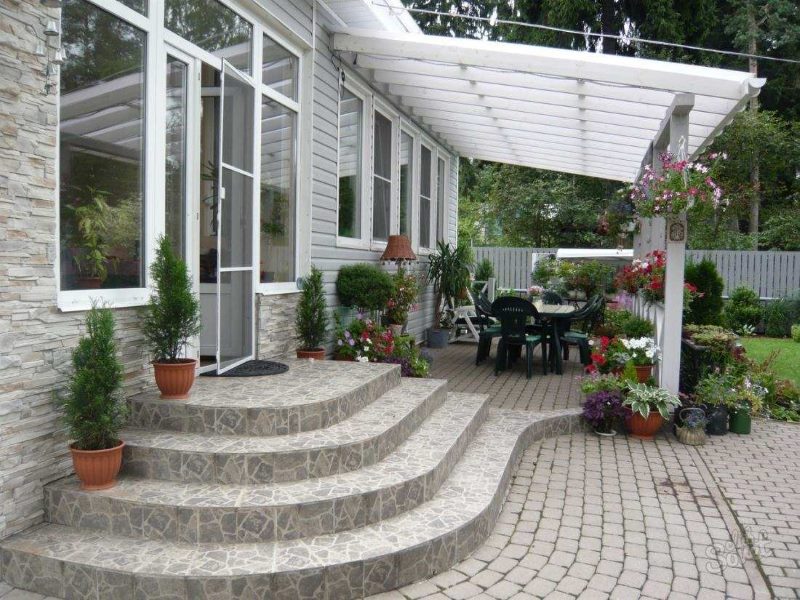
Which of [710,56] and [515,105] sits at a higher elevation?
[710,56]

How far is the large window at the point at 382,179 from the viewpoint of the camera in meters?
7.98

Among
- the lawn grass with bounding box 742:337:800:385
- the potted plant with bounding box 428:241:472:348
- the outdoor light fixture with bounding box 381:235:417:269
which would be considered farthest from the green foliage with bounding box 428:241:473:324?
the lawn grass with bounding box 742:337:800:385

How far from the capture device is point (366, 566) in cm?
287

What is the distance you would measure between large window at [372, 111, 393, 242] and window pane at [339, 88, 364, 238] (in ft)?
1.75

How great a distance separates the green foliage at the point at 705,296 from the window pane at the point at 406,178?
3788mm

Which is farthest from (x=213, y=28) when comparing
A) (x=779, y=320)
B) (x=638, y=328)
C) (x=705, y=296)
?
(x=779, y=320)

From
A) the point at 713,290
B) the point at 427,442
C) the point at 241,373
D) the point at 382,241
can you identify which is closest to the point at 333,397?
the point at 427,442

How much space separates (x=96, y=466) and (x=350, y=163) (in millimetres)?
4693

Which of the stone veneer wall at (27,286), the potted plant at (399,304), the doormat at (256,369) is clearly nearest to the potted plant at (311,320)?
the doormat at (256,369)

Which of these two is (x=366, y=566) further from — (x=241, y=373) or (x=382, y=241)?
(x=382, y=241)

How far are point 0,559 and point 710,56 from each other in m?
19.9

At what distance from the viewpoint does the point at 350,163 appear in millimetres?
7133

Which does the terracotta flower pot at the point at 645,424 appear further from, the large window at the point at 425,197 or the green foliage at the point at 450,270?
the large window at the point at 425,197

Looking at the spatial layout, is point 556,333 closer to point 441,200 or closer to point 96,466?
point 441,200
